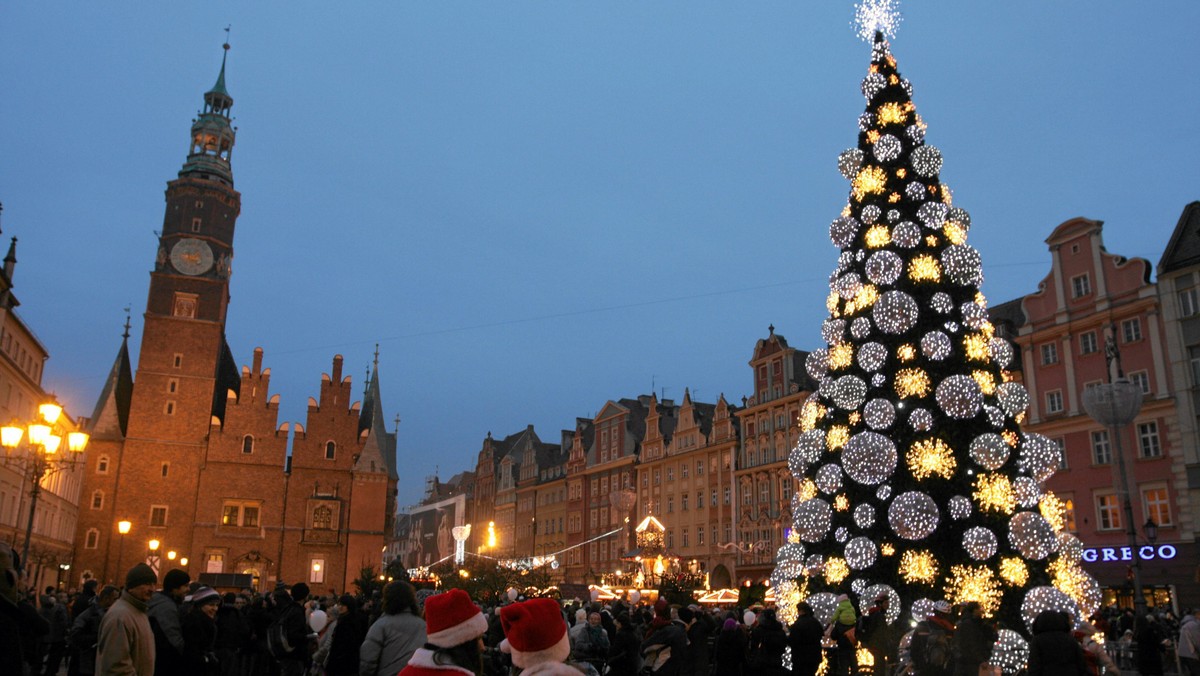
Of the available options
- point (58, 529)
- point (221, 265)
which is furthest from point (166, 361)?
point (58, 529)

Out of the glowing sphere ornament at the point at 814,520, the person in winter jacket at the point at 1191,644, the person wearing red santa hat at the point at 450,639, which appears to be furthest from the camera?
the glowing sphere ornament at the point at 814,520

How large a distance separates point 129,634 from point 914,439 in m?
10.5

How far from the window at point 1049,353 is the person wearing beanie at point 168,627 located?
A: 34.5 metres

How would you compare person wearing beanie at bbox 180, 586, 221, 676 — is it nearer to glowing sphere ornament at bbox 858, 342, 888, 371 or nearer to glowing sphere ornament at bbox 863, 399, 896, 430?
glowing sphere ornament at bbox 863, 399, 896, 430

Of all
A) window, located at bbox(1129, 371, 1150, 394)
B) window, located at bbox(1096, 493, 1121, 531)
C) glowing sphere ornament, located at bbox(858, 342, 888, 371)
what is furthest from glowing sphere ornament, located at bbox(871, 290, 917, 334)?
window, located at bbox(1096, 493, 1121, 531)

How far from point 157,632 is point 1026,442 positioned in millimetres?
11341

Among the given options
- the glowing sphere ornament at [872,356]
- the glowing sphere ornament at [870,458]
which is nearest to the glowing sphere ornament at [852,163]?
the glowing sphere ornament at [872,356]

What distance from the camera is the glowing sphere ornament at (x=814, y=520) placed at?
1326 centimetres

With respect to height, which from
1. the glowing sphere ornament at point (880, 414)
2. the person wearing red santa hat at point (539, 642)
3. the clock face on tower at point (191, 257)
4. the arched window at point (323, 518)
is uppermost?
the clock face on tower at point (191, 257)

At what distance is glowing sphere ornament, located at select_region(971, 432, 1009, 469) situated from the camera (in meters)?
12.2

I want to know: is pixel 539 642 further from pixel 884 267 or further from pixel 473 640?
pixel 884 267

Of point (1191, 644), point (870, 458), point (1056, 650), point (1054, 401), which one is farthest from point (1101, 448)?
point (1056, 650)

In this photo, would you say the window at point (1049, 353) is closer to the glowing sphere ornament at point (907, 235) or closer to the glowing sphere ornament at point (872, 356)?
the glowing sphere ornament at point (907, 235)

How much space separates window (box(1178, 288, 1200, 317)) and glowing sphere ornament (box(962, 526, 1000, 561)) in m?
22.9
